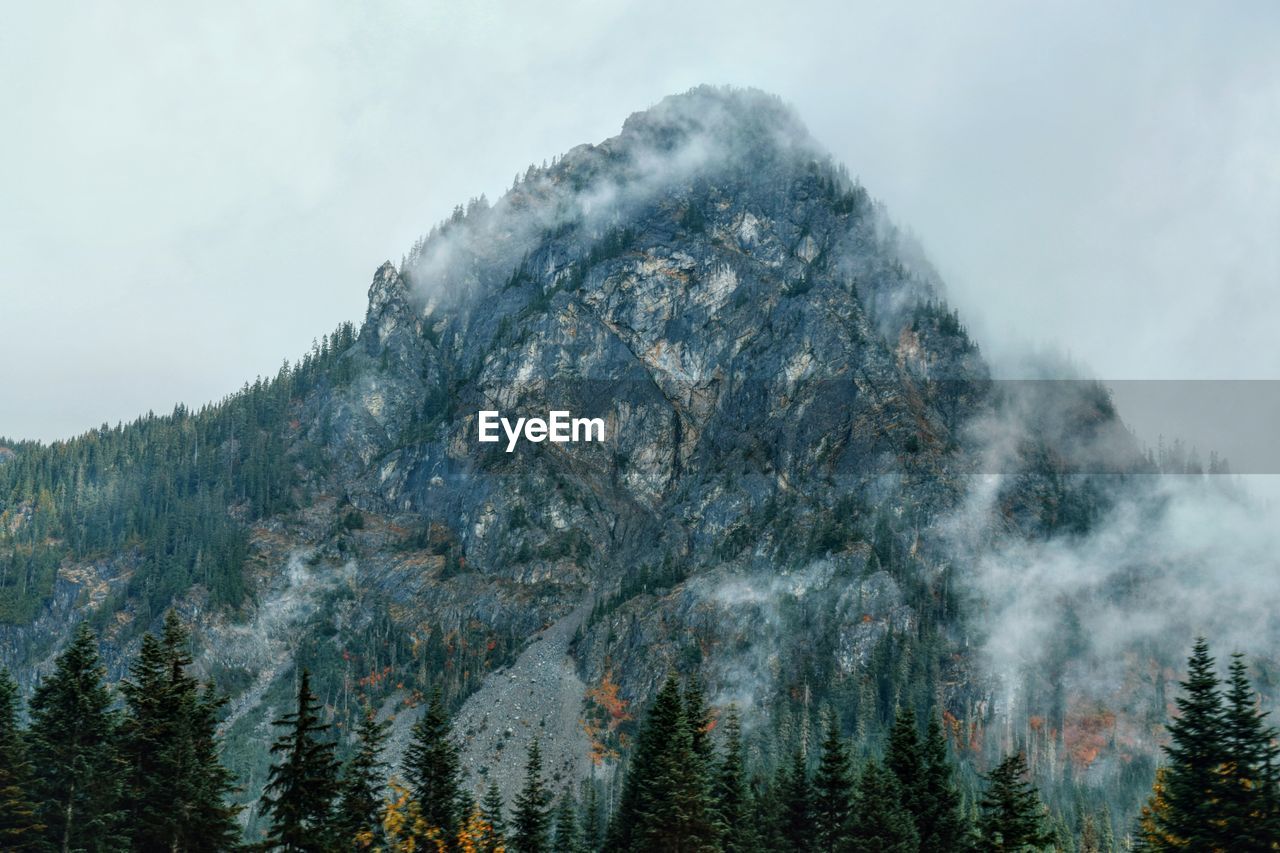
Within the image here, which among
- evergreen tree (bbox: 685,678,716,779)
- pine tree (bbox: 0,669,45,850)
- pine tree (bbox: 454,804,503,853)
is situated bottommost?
pine tree (bbox: 454,804,503,853)

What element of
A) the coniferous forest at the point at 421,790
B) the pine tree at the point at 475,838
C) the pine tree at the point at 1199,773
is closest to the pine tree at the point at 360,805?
the coniferous forest at the point at 421,790

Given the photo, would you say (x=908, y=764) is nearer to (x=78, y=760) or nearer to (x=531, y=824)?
(x=531, y=824)

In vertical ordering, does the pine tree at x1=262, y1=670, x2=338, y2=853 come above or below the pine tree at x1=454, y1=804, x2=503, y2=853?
above

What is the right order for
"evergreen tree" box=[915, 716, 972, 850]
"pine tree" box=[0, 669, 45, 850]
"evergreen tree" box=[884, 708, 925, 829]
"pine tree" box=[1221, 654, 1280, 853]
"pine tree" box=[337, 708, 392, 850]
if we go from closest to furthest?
"pine tree" box=[1221, 654, 1280, 853], "pine tree" box=[0, 669, 45, 850], "pine tree" box=[337, 708, 392, 850], "evergreen tree" box=[915, 716, 972, 850], "evergreen tree" box=[884, 708, 925, 829]

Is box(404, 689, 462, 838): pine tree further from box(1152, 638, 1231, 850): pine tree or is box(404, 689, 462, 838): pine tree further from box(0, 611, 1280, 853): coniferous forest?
box(1152, 638, 1231, 850): pine tree

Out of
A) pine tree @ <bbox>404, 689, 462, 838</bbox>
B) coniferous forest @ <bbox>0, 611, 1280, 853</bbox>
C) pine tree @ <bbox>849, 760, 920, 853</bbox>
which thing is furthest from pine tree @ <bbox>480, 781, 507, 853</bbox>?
pine tree @ <bbox>849, 760, 920, 853</bbox>

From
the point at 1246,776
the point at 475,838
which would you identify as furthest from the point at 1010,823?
the point at 475,838

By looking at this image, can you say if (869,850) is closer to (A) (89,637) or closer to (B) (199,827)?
(B) (199,827)

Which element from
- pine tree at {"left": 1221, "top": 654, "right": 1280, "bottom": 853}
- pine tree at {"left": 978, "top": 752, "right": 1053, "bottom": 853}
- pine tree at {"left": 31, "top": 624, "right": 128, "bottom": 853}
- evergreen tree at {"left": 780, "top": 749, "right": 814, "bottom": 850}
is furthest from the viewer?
evergreen tree at {"left": 780, "top": 749, "right": 814, "bottom": 850}
